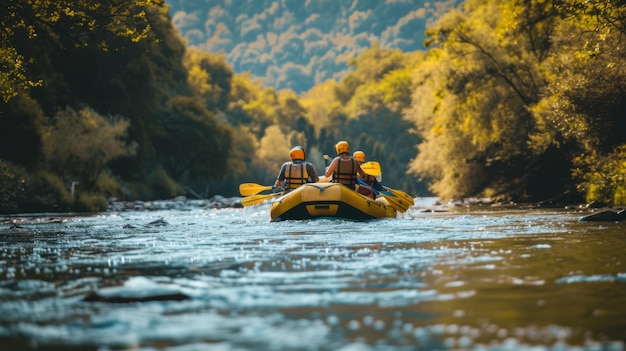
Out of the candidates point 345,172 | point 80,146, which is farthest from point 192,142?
point 345,172

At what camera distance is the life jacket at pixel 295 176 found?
22.2 m

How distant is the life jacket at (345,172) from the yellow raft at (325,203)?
1285 millimetres

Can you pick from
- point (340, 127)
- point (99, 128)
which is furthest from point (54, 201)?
point (340, 127)

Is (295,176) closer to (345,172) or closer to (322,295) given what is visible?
(345,172)

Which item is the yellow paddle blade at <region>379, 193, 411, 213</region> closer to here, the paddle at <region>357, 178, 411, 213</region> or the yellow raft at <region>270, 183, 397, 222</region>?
the paddle at <region>357, 178, 411, 213</region>

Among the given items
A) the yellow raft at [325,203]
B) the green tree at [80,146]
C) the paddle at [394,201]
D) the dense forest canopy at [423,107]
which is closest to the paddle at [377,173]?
the paddle at [394,201]

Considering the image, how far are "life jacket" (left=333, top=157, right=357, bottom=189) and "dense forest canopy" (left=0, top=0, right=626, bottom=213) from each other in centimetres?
519

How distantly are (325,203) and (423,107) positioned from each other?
27.9m

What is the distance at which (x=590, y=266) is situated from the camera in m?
9.13

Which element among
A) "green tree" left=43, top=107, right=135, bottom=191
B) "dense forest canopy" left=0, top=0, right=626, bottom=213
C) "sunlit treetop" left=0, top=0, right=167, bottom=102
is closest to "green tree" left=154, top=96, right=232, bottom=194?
"dense forest canopy" left=0, top=0, right=626, bottom=213

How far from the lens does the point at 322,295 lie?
291 inches

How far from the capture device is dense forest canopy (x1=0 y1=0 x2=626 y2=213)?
24.6 m

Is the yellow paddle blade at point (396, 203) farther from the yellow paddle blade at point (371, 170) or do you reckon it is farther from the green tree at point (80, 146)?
the green tree at point (80, 146)

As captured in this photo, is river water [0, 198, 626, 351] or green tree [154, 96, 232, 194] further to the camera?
green tree [154, 96, 232, 194]
